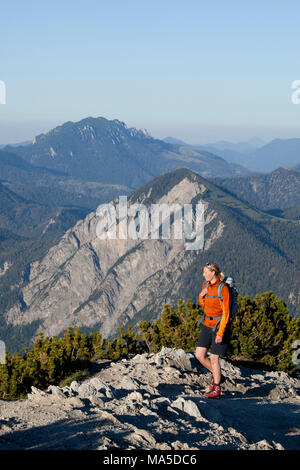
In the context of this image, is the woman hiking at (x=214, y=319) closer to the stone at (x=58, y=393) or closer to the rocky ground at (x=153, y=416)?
the rocky ground at (x=153, y=416)

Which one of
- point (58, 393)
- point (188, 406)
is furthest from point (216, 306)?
point (58, 393)

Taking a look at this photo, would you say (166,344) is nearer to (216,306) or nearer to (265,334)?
(265,334)

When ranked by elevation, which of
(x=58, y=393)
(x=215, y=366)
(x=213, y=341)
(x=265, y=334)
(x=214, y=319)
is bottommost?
(x=265, y=334)

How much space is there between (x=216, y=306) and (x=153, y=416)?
4.65 meters

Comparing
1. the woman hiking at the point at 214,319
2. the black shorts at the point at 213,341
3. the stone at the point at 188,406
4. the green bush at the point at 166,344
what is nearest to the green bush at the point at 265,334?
the green bush at the point at 166,344

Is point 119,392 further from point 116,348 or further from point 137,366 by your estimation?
point 116,348

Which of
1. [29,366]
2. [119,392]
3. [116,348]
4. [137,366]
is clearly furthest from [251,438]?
[116,348]

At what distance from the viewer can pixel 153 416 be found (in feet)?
53.3

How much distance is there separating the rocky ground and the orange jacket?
9.22ft

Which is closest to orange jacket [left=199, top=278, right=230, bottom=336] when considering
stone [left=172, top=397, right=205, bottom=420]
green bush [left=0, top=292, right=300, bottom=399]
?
stone [left=172, top=397, right=205, bottom=420]

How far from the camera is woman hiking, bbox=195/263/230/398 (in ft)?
60.0

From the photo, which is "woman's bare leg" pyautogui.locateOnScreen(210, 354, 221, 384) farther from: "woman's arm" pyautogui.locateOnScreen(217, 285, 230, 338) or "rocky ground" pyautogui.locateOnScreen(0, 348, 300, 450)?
"woman's arm" pyautogui.locateOnScreen(217, 285, 230, 338)

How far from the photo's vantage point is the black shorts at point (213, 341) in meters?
18.8
